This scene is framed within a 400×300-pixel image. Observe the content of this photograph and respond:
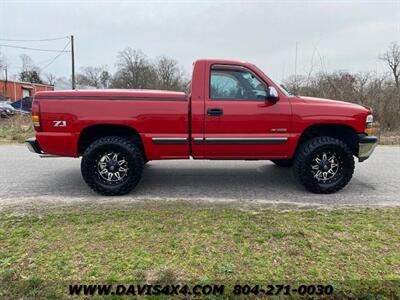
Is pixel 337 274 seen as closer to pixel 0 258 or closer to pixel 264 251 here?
pixel 264 251

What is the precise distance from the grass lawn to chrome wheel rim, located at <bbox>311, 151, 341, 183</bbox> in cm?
85

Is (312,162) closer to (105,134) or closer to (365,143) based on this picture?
(365,143)

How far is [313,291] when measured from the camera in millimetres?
2418

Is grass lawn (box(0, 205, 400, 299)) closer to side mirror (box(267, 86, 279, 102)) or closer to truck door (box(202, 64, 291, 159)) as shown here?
truck door (box(202, 64, 291, 159))

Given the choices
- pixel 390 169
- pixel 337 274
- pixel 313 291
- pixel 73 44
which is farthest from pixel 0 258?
pixel 73 44

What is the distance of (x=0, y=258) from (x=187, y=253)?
5.55ft

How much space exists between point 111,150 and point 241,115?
6.48 ft

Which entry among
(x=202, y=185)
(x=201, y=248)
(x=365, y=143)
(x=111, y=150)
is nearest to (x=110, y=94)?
(x=111, y=150)

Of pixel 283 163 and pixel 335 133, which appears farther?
pixel 283 163

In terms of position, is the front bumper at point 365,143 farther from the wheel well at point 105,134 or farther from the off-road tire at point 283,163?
the wheel well at point 105,134

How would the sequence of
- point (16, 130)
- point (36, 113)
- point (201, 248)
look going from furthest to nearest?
point (16, 130) → point (36, 113) → point (201, 248)

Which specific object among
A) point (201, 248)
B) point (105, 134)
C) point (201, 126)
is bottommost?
point (201, 248)

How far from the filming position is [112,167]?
461 cm

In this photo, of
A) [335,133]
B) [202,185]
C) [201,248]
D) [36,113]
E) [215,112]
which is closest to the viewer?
[201,248]
